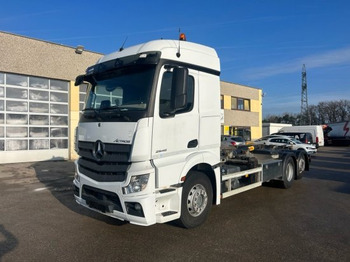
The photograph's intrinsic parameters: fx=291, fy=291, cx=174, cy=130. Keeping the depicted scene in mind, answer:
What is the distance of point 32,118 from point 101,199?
44.0ft

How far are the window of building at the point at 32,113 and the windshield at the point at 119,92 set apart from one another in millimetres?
12072

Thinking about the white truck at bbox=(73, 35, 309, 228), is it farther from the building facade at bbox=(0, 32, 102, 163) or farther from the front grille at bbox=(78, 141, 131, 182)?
the building facade at bbox=(0, 32, 102, 163)

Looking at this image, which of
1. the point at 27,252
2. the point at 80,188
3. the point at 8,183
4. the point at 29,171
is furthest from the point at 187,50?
the point at 29,171

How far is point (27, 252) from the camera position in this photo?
4.28 metres

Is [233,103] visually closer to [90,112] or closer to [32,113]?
[32,113]

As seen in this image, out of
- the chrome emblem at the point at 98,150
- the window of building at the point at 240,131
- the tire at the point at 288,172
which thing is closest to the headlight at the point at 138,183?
the chrome emblem at the point at 98,150

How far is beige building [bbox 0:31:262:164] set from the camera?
49.6 feet

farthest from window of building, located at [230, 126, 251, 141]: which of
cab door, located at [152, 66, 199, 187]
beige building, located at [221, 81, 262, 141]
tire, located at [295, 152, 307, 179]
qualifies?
cab door, located at [152, 66, 199, 187]

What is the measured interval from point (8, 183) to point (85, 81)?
6400 mm

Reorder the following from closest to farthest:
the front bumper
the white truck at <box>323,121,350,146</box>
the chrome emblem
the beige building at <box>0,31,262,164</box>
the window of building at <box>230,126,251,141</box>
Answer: the front bumper → the chrome emblem → the beige building at <box>0,31,262,164</box> → the window of building at <box>230,126,251,141</box> → the white truck at <box>323,121,350,146</box>

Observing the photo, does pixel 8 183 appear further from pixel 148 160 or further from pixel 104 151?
pixel 148 160

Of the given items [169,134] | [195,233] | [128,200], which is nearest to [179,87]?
[169,134]

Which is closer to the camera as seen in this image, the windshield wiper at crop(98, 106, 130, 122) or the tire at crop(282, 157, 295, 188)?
the windshield wiper at crop(98, 106, 130, 122)

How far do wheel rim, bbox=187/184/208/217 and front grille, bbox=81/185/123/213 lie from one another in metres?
1.22
